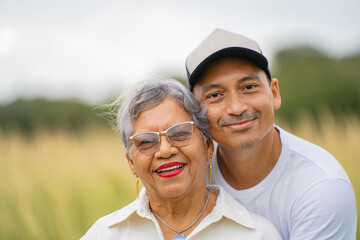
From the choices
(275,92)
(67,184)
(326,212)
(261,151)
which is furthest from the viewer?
(67,184)

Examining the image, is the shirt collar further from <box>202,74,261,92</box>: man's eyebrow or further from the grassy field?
the grassy field

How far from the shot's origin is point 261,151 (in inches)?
113

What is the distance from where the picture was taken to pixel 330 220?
2346mm

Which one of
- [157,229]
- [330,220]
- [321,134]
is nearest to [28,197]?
[157,229]

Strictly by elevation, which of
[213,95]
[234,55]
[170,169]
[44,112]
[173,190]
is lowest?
[173,190]

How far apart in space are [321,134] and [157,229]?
410 cm

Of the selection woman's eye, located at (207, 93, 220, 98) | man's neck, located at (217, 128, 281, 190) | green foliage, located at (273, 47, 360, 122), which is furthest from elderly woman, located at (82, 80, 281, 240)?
green foliage, located at (273, 47, 360, 122)

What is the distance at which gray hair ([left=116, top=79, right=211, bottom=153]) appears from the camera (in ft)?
8.29

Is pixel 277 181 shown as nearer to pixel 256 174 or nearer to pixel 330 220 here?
pixel 256 174

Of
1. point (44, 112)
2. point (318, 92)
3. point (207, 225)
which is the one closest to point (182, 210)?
point (207, 225)

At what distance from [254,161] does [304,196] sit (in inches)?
19.9

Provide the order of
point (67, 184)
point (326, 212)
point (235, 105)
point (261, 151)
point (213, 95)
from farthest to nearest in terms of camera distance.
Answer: point (67, 184), point (261, 151), point (213, 95), point (235, 105), point (326, 212)

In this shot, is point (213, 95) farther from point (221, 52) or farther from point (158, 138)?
point (158, 138)

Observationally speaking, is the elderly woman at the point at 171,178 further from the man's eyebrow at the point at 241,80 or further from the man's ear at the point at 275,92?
the man's ear at the point at 275,92
